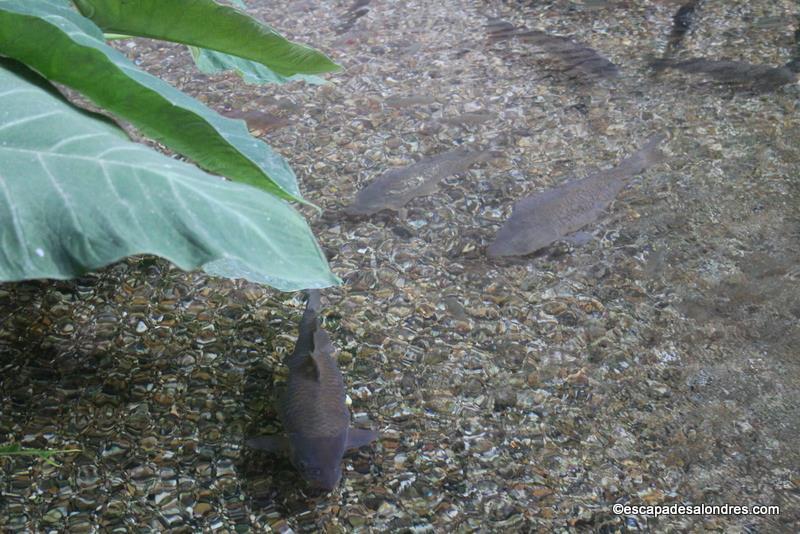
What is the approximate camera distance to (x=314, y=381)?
2.25 metres

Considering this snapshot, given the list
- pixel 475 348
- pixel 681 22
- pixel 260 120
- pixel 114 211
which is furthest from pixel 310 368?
pixel 681 22

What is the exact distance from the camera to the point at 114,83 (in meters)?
1.82

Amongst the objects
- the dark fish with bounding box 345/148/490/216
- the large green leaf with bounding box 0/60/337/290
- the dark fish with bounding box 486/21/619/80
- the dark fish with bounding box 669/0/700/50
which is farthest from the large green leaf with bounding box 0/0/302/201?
the dark fish with bounding box 669/0/700/50

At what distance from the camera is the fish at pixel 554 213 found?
10.1 ft

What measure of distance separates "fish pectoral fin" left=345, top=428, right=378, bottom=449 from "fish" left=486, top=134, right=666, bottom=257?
3.67 ft

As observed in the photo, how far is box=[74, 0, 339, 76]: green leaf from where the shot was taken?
228 cm

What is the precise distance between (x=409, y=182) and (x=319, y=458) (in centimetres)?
165

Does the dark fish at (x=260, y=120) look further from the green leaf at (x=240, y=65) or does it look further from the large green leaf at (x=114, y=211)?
the large green leaf at (x=114, y=211)

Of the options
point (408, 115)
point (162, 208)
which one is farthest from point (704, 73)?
point (162, 208)

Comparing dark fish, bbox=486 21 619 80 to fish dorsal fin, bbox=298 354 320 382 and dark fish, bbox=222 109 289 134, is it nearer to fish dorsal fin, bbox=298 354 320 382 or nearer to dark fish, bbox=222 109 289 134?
dark fish, bbox=222 109 289 134

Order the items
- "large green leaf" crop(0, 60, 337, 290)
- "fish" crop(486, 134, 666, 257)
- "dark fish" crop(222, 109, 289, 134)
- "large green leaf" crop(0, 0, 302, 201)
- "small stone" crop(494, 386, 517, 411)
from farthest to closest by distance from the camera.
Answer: "dark fish" crop(222, 109, 289, 134)
"fish" crop(486, 134, 666, 257)
"small stone" crop(494, 386, 517, 411)
"large green leaf" crop(0, 0, 302, 201)
"large green leaf" crop(0, 60, 337, 290)

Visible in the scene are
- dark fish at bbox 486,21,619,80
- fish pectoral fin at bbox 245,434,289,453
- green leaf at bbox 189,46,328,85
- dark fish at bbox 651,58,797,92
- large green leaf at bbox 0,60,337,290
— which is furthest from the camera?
dark fish at bbox 486,21,619,80

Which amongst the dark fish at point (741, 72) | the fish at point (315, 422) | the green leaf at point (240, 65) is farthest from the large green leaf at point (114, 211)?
the dark fish at point (741, 72)

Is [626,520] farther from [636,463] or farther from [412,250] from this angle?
[412,250]
